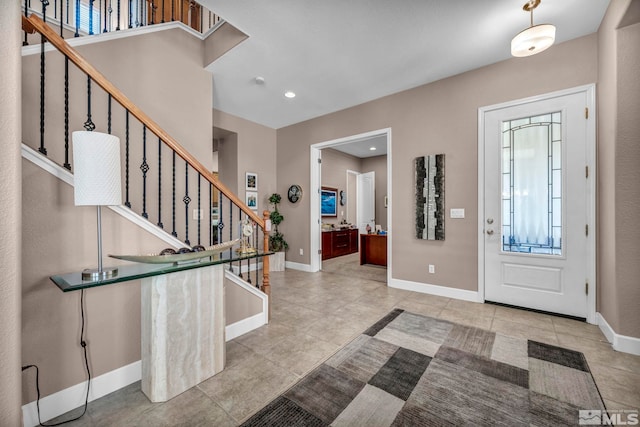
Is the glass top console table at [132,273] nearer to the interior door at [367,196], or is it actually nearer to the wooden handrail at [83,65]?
the wooden handrail at [83,65]

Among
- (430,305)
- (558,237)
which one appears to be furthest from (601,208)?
(430,305)

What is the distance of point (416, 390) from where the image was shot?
168cm

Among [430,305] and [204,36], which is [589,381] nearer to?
[430,305]

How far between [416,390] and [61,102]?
3568 mm

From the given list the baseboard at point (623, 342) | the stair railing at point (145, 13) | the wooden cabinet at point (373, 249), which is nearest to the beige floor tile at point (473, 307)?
the baseboard at point (623, 342)

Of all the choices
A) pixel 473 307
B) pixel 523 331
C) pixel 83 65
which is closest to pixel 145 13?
pixel 83 65

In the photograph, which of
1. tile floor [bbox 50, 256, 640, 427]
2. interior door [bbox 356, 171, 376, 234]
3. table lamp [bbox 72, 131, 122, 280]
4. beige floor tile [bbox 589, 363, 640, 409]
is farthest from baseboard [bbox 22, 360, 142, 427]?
interior door [bbox 356, 171, 376, 234]

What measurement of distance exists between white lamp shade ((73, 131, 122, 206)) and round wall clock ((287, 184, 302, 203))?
151 inches

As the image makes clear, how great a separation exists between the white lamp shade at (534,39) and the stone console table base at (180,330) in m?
3.09

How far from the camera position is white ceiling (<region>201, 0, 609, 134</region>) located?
2.23m

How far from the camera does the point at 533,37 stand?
2.09 meters

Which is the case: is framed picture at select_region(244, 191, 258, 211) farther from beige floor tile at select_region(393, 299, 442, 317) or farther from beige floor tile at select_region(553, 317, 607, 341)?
beige floor tile at select_region(553, 317, 607, 341)

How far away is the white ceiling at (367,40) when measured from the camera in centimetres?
223

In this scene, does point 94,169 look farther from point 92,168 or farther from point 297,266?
point 297,266
